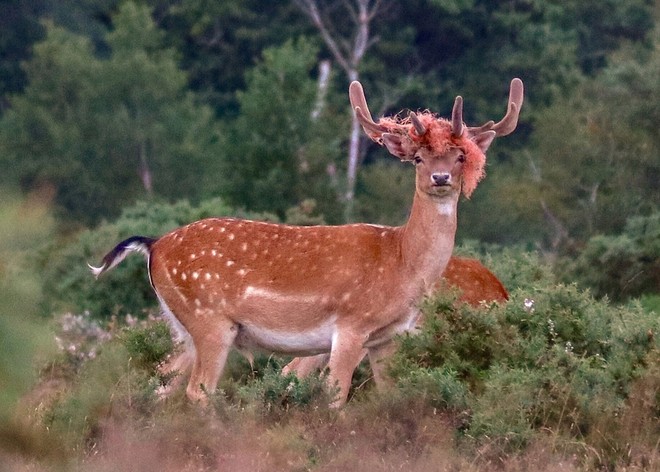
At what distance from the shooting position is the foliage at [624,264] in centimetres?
1639

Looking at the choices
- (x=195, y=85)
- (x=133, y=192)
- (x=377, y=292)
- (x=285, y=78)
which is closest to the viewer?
(x=377, y=292)

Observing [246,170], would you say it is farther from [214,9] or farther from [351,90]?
[351,90]

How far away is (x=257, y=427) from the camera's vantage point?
8.83 meters

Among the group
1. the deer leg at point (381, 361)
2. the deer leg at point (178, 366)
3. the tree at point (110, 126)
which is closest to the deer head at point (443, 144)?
the deer leg at point (381, 361)

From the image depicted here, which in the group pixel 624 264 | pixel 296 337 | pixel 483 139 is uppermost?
pixel 483 139

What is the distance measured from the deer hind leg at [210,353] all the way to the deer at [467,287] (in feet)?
1.89

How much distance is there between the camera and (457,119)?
10.6 meters

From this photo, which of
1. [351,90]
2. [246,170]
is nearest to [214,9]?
[246,170]

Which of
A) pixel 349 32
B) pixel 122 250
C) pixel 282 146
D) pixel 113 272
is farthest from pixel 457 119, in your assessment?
pixel 349 32

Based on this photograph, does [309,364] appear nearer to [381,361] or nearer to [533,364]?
[381,361]

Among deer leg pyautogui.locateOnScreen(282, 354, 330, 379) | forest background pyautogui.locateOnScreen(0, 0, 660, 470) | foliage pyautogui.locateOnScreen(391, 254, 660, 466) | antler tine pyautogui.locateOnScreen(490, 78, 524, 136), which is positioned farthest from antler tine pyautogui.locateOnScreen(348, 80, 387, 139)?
forest background pyautogui.locateOnScreen(0, 0, 660, 470)

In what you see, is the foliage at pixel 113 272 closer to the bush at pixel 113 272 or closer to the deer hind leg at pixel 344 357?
the bush at pixel 113 272

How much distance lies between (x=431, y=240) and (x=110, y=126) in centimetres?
2752

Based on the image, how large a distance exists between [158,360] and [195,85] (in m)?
32.5
